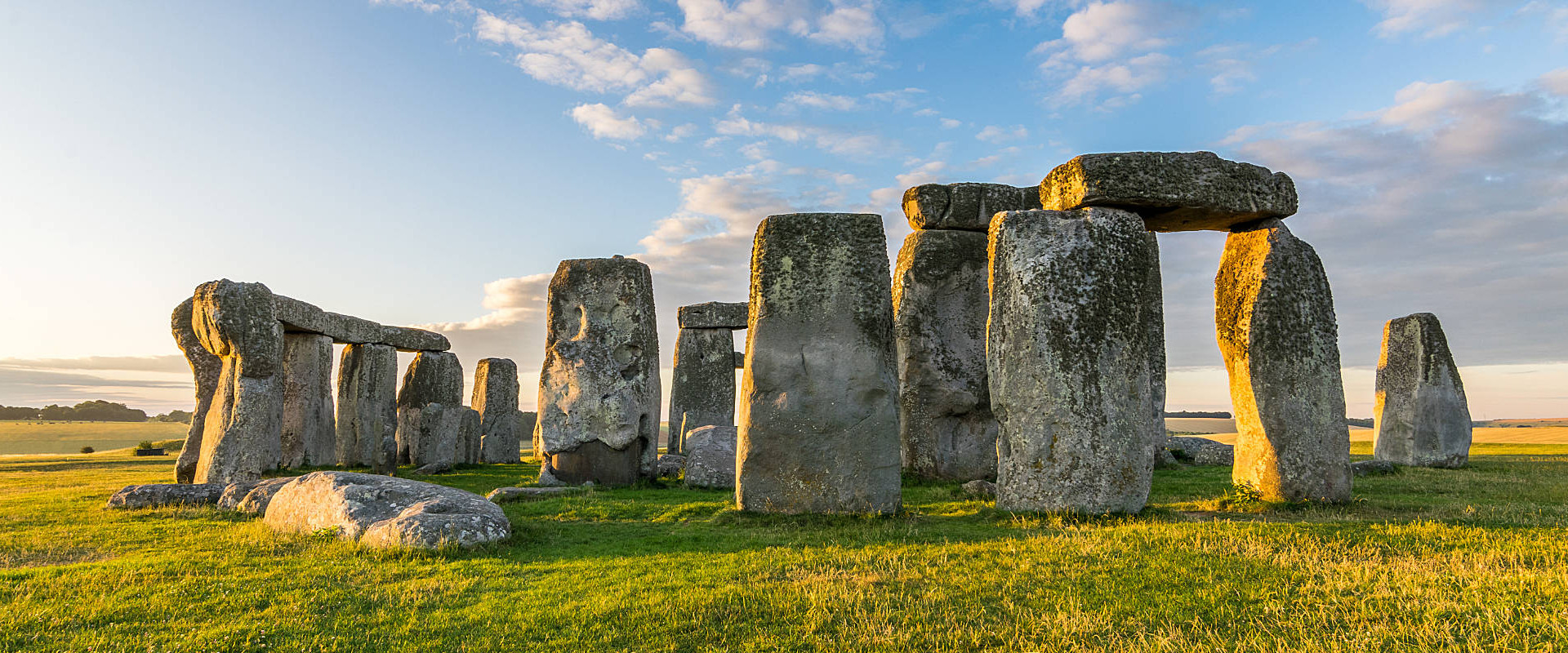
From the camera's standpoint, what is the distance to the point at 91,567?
22.9 feet

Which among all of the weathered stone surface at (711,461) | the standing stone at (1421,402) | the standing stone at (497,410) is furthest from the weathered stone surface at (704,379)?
the standing stone at (1421,402)

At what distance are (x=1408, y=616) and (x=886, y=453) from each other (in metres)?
5.21

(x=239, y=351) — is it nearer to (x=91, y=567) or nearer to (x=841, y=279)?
(x=91, y=567)

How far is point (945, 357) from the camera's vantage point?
14492 mm

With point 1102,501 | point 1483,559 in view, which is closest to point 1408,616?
point 1483,559

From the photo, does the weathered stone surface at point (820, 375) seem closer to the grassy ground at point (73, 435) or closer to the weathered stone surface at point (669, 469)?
the weathered stone surface at point (669, 469)

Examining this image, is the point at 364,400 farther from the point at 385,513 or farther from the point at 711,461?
the point at 385,513

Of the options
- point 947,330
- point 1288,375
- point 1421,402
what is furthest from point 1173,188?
point 1421,402

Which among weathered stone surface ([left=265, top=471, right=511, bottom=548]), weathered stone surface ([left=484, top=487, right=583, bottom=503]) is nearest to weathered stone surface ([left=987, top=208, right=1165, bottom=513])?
weathered stone surface ([left=265, top=471, right=511, bottom=548])

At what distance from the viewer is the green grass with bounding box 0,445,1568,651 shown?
15.7 feet

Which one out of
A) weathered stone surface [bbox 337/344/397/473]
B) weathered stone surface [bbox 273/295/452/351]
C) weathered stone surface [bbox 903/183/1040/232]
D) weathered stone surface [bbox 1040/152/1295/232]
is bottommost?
weathered stone surface [bbox 337/344/397/473]

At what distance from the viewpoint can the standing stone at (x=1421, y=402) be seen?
17188mm

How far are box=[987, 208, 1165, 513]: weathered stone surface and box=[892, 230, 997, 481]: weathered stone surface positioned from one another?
4.93 meters

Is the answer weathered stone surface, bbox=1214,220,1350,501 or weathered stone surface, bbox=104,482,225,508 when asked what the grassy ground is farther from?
weathered stone surface, bbox=1214,220,1350,501
